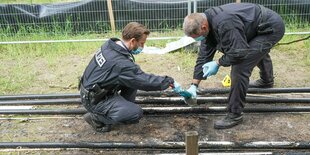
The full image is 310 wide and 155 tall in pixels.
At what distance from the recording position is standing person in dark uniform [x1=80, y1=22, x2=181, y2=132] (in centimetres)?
371

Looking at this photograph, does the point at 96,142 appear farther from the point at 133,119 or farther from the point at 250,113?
the point at 250,113

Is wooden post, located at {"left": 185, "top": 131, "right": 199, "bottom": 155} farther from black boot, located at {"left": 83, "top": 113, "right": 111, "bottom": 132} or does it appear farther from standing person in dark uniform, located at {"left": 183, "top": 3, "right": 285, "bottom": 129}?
black boot, located at {"left": 83, "top": 113, "right": 111, "bottom": 132}

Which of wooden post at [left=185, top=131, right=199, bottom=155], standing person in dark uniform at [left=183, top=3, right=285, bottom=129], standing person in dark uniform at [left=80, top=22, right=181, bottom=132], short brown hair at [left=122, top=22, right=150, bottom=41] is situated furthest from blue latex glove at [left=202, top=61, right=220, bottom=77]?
wooden post at [left=185, top=131, right=199, bottom=155]

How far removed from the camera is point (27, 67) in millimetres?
6359

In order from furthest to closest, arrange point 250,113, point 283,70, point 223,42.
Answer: point 283,70, point 250,113, point 223,42

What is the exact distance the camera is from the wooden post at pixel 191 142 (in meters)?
2.45

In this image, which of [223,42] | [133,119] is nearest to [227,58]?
[223,42]

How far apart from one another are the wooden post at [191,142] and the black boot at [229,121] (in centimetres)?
160

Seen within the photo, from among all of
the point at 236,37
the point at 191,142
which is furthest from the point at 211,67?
the point at 191,142

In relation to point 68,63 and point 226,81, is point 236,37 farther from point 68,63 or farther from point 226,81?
point 68,63

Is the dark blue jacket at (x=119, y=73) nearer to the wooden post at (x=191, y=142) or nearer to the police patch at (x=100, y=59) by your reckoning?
the police patch at (x=100, y=59)

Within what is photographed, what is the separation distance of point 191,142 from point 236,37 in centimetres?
154

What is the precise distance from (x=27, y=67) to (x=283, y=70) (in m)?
4.47

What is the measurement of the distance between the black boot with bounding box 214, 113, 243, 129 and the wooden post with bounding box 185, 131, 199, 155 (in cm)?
160
